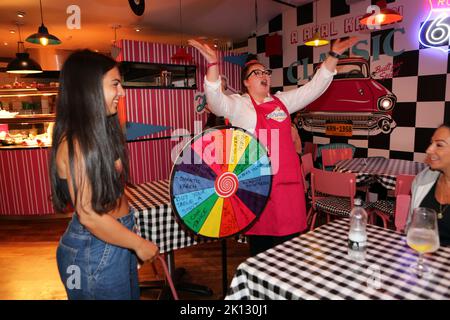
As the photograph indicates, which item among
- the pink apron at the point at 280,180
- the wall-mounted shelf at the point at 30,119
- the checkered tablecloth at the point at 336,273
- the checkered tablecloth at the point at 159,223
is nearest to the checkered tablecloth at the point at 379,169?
the pink apron at the point at 280,180

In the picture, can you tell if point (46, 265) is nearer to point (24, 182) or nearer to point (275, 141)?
point (24, 182)

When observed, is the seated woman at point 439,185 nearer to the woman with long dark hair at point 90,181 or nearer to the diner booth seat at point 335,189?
the diner booth seat at point 335,189

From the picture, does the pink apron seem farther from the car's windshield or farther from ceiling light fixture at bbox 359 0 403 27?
the car's windshield

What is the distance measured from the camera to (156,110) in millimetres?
6129

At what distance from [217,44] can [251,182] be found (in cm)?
733

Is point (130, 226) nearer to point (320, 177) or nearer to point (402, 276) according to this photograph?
point (402, 276)

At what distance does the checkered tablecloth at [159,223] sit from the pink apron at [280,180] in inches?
19.8

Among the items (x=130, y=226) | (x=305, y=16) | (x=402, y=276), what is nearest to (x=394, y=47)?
(x=305, y=16)

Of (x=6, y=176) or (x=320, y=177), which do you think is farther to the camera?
(x=6, y=176)

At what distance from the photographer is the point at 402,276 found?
1.21 meters

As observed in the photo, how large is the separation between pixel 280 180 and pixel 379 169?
73.6 inches

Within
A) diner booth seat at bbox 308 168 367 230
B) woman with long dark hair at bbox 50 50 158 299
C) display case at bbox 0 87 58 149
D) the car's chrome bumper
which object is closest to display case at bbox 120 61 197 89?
display case at bbox 0 87 58 149

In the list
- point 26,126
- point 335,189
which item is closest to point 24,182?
point 26,126

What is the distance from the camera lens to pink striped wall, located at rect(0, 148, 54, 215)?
462cm
